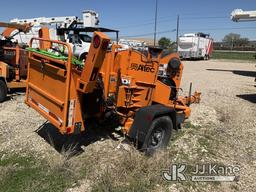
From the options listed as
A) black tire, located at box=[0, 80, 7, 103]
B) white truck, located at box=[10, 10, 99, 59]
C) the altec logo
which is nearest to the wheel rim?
the altec logo

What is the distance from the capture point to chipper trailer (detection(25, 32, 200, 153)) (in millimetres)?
4113

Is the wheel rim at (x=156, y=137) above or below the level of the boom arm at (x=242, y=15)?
below

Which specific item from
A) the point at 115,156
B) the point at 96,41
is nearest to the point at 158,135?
the point at 115,156

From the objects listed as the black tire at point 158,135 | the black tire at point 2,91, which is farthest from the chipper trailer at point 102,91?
the black tire at point 2,91

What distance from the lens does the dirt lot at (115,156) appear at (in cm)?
403

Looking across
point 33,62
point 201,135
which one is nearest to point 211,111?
point 201,135

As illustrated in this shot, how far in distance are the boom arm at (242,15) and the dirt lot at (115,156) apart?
12193mm

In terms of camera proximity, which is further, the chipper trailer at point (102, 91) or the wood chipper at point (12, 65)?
the wood chipper at point (12, 65)

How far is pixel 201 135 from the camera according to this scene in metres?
6.21

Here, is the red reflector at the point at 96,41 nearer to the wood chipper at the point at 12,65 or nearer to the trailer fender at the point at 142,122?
the trailer fender at the point at 142,122

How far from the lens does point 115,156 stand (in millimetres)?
4875

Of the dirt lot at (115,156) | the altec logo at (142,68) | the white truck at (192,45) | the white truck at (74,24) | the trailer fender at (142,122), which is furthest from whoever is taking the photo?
the white truck at (192,45)

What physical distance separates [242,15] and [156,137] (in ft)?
50.9

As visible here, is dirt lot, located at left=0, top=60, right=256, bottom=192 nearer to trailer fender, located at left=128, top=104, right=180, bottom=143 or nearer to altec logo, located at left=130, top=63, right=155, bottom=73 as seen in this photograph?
trailer fender, located at left=128, top=104, right=180, bottom=143
